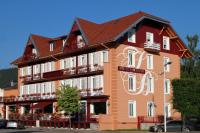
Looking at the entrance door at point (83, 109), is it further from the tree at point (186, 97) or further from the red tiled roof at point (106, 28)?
the tree at point (186, 97)

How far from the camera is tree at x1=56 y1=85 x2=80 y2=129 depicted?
5916 cm

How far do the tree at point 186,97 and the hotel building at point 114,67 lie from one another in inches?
84.6

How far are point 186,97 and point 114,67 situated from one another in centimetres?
954

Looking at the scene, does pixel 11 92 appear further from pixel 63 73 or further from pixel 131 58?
pixel 131 58

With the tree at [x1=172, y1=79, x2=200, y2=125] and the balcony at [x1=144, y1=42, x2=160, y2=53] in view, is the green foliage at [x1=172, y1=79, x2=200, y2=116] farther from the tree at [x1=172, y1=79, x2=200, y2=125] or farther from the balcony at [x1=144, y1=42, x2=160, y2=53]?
the balcony at [x1=144, y1=42, x2=160, y2=53]

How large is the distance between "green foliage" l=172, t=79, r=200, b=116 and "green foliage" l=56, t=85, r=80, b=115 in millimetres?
12410

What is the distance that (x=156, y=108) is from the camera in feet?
206

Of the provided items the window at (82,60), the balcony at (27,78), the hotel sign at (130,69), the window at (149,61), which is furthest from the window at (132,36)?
the balcony at (27,78)

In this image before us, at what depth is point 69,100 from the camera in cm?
5919

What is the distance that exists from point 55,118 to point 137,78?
13.0 m

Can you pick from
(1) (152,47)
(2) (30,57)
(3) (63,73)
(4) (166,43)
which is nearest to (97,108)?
(3) (63,73)

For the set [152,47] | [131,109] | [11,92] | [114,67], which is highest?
[152,47]

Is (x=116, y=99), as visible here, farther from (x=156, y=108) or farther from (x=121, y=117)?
(x=156, y=108)

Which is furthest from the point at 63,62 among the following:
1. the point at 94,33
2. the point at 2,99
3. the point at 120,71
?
the point at 2,99
